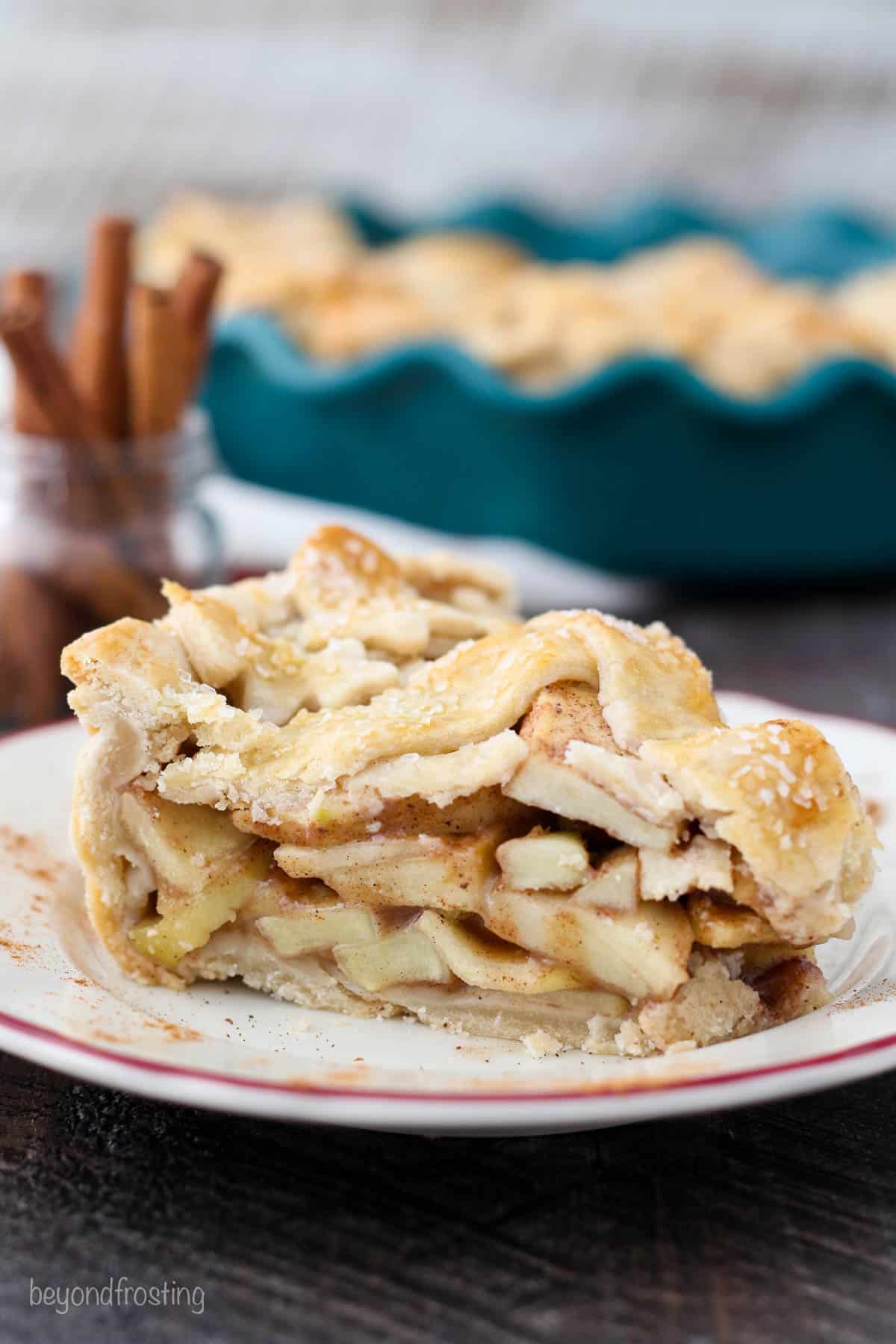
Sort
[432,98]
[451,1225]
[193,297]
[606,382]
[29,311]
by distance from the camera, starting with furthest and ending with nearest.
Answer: [432,98] < [606,382] < [193,297] < [29,311] < [451,1225]

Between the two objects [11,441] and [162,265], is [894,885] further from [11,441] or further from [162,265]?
[162,265]

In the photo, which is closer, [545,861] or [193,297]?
[545,861]

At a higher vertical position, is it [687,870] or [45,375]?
[687,870]

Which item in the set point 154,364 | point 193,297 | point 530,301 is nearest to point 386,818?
point 154,364

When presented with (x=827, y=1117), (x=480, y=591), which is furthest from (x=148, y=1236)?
(x=480, y=591)

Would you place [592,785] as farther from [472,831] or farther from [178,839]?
[178,839]

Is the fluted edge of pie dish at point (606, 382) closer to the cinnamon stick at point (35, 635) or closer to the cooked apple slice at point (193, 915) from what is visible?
the cinnamon stick at point (35, 635)

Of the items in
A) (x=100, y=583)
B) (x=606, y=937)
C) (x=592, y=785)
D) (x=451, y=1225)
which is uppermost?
(x=592, y=785)
